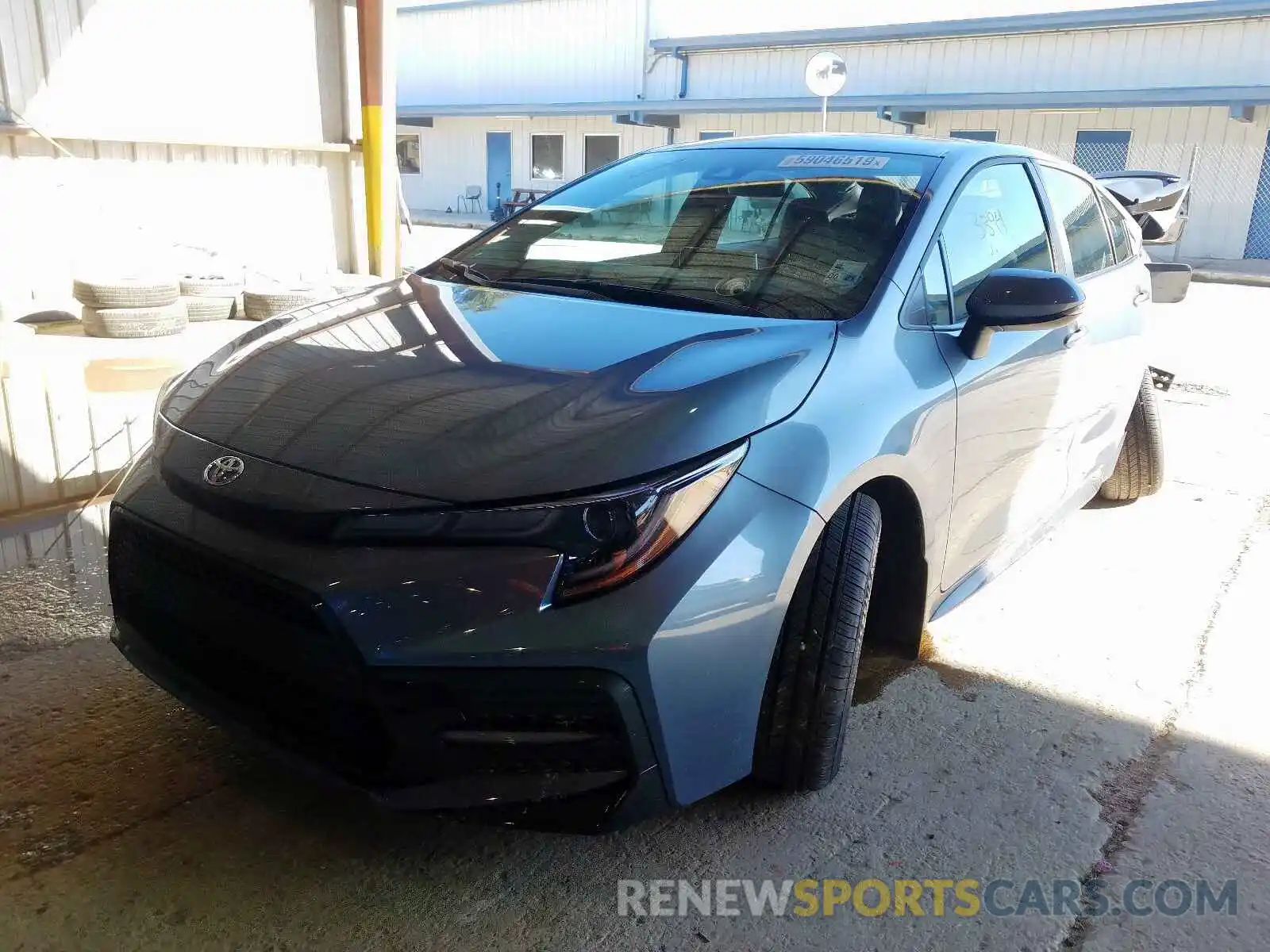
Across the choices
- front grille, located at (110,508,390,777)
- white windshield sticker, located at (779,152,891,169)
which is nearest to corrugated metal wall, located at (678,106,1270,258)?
white windshield sticker, located at (779,152,891,169)

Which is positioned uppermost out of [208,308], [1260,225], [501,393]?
[501,393]

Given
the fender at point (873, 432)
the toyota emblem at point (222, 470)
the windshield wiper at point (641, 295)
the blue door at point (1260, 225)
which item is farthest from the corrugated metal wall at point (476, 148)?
the toyota emblem at point (222, 470)

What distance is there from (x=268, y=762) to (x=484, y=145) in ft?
85.0

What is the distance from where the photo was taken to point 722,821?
2.30 meters

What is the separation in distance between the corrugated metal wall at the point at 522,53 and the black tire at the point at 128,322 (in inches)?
770

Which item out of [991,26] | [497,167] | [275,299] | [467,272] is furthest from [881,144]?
[497,167]

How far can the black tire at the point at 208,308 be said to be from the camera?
23.6ft

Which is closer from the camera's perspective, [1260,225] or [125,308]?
[125,308]

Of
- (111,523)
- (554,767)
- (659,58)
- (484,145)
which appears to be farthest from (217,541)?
(484,145)

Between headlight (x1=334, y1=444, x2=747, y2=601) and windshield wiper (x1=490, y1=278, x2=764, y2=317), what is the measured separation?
80 cm

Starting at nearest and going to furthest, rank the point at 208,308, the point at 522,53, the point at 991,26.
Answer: the point at 208,308, the point at 991,26, the point at 522,53

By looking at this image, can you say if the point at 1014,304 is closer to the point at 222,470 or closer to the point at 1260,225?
the point at 222,470

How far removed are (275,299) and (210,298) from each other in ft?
1.85

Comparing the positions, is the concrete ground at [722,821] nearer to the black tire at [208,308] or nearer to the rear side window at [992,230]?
the rear side window at [992,230]
